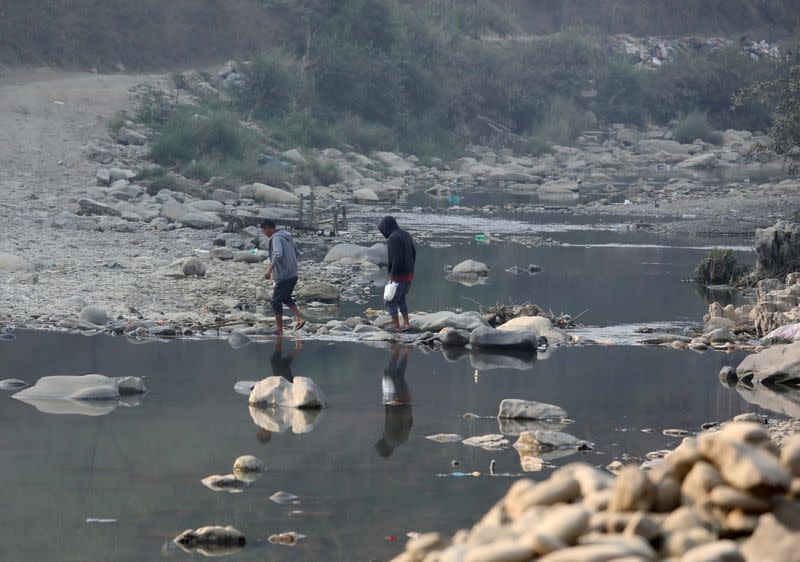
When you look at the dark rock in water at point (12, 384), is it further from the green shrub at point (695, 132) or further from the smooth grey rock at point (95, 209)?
the green shrub at point (695, 132)

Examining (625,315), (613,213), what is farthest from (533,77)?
(625,315)

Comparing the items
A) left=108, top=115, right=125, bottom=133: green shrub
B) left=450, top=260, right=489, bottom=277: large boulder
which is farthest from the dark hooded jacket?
left=108, top=115, right=125, bottom=133: green shrub

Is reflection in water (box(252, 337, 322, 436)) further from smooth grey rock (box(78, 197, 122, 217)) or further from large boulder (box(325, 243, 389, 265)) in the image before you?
smooth grey rock (box(78, 197, 122, 217))

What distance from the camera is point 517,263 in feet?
77.4

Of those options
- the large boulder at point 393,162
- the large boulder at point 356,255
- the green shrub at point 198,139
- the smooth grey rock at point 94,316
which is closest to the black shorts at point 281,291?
the smooth grey rock at point 94,316

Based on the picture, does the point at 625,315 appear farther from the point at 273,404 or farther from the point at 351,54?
the point at 351,54

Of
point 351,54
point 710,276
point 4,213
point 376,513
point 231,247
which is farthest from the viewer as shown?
point 351,54

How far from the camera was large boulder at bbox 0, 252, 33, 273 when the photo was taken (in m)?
18.8

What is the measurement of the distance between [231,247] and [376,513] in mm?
15304

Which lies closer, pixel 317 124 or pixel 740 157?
pixel 317 124

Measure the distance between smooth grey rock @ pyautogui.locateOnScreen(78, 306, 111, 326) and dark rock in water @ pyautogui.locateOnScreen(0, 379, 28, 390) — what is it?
327cm

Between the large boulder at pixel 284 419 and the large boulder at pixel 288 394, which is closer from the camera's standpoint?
the large boulder at pixel 284 419

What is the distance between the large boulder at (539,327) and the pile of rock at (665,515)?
9.21 m

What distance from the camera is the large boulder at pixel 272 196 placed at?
31969mm
